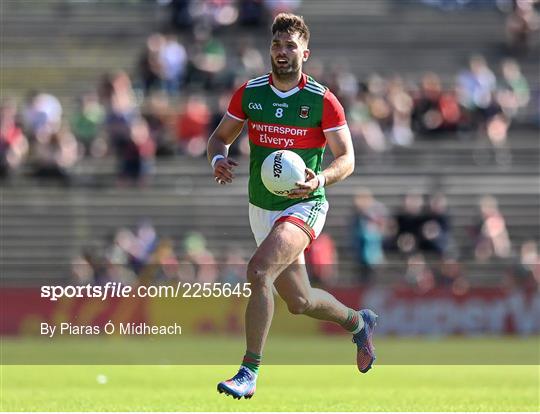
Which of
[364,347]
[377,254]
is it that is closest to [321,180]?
[364,347]

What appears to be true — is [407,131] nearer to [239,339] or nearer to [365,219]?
[365,219]

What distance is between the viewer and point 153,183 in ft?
98.3

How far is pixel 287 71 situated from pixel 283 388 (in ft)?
17.9

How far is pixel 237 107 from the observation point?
39.2 feet

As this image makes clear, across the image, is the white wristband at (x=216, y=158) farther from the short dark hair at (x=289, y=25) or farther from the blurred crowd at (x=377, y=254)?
the blurred crowd at (x=377, y=254)

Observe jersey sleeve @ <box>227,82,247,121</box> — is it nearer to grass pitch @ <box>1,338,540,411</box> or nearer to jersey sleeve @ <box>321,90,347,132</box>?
jersey sleeve @ <box>321,90,347,132</box>

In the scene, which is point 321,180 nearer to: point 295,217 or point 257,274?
point 295,217

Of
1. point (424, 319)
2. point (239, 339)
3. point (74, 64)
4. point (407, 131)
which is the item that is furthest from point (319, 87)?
point (74, 64)

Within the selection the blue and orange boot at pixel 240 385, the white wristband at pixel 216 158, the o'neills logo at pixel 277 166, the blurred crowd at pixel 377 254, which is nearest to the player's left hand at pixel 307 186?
the o'neills logo at pixel 277 166

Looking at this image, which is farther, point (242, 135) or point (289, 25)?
point (242, 135)

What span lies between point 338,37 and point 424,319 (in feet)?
34.9

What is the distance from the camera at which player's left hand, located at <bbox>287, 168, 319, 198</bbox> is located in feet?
36.7

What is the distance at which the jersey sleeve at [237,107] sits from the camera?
1192 cm

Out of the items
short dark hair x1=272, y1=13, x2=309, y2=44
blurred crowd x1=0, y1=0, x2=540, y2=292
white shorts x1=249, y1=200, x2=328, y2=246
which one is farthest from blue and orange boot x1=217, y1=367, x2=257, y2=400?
blurred crowd x1=0, y1=0, x2=540, y2=292
